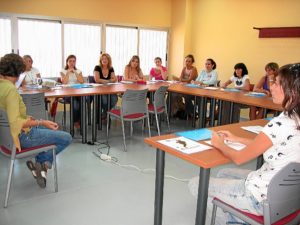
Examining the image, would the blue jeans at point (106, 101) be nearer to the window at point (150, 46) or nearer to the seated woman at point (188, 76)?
the seated woman at point (188, 76)

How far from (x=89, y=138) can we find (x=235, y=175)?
115 inches

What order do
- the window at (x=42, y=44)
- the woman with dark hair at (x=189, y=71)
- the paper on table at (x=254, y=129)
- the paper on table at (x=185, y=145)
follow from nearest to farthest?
1. the paper on table at (x=185, y=145)
2. the paper on table at (x=254, y=129)
3. the window at (x=42, y=44)
4. the woman with dark hair at (x=189, y=71)

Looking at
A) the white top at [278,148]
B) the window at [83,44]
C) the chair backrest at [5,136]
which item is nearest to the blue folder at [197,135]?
the white top at [278,148]

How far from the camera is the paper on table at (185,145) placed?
A: 179cm

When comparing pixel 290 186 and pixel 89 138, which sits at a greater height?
pixel 290 186

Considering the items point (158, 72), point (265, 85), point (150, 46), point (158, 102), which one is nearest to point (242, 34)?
point (265, 85)

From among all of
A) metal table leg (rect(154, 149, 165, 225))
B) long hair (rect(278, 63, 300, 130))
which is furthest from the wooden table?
long hair (rect(278, 63, 300, 130))

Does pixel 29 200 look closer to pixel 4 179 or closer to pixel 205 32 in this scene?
pixel 4 179

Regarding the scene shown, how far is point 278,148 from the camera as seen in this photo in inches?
59.2

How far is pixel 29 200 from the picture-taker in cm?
261

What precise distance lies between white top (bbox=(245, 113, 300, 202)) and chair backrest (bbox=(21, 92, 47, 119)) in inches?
106

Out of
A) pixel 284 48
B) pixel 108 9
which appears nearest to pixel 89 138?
pixel 108 9

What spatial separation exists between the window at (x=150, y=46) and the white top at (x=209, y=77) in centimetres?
204

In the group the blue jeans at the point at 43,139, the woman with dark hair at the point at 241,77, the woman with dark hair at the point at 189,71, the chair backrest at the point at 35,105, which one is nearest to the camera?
the blue jeans at the point at 43,139
